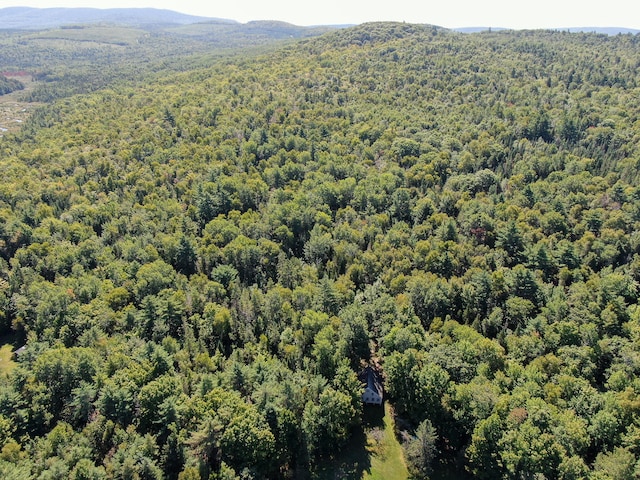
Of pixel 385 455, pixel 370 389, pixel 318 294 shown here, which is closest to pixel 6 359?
pixel 318 294

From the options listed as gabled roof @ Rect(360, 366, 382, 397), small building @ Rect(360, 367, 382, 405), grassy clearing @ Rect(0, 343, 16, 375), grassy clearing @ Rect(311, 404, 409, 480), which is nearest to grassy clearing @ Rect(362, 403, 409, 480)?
grassy clearing @ Rect(311, 404, 409, 480)

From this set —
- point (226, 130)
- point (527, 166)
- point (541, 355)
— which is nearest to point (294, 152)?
point (226, 130)

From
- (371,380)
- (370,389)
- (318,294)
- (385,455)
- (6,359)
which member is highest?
(318,294)

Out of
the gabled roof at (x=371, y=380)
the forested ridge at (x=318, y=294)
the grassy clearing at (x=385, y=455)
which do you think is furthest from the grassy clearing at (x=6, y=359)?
the grassy clearing at (x=385, y=455)

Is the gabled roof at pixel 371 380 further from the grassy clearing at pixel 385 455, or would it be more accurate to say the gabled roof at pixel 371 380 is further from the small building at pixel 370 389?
the grassy clearing at pixel 385 455

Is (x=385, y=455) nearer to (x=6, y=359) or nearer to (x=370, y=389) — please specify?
(x=370, y=389)

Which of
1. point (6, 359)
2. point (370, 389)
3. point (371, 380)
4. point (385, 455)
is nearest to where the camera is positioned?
point (385, 455)

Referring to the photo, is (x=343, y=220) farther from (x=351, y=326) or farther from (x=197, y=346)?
(x=197, y=346)
